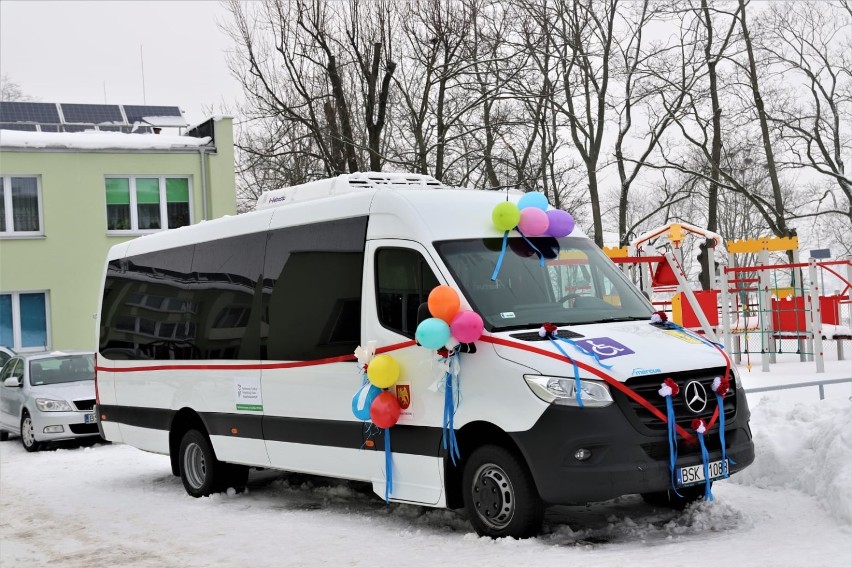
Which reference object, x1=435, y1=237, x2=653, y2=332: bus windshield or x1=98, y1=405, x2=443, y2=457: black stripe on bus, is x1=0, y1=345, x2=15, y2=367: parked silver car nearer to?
x1=98, y1=405, x2=443, y2=457: black stripe on bus

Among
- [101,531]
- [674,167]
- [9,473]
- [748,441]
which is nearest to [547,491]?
[748,441]

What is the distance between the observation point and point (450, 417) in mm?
7918

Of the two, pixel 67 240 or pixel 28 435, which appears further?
pixel 67 240

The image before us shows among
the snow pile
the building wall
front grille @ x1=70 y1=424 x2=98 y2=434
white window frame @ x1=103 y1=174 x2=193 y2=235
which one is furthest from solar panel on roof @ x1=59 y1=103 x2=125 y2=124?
the snow pile

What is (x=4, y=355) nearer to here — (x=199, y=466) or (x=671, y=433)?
(x=199, y=466)

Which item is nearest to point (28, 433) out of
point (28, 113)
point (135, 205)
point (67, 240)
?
point (67, 240)

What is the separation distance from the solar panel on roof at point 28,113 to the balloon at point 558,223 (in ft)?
89.4

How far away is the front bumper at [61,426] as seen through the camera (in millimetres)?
16281

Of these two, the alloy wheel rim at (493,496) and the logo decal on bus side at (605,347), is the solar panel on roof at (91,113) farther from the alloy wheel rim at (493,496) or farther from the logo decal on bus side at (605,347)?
the logo decal on bus side at (605,347)

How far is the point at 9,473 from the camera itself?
14.1m

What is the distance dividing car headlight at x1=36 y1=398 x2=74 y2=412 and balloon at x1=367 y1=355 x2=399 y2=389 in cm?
948

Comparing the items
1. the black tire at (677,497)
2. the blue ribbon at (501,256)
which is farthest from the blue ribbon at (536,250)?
the black tire at (677,497)

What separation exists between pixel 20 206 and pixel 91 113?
216 inches

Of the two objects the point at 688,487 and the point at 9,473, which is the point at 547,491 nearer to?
the point at 688,487
